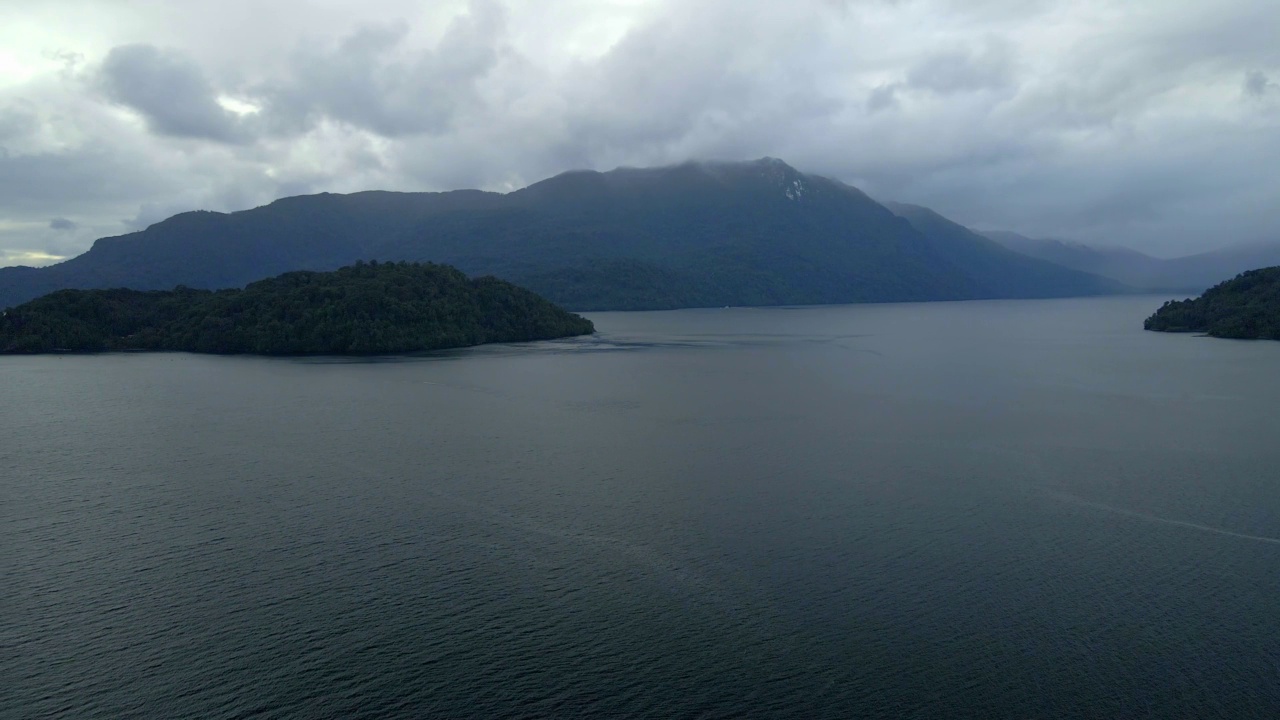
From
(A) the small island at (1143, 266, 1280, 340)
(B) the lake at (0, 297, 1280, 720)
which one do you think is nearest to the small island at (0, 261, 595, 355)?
(B) the lake at (0, 297, 1280, 720)

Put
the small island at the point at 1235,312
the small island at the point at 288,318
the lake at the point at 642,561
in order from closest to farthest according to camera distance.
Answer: the lake at the point at 642,561
the small island at the point at 288,318
the small island at the point at 1235,312

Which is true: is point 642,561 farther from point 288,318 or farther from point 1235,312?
point 1235,312

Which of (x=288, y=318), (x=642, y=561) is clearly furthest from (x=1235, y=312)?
(x=288, y=318)

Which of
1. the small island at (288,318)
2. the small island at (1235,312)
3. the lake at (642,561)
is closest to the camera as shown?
the lake at (642,561)

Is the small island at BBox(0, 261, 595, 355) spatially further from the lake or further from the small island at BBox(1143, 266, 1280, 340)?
the small island at BBox(1143, 266, 1280, 340)

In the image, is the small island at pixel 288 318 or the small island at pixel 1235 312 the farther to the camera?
the small island at pixel 1235 312

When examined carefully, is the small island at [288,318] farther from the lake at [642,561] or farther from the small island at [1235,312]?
the small island at [1235,312]

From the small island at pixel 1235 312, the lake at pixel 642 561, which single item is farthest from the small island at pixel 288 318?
the small island at pixel 1235 312
